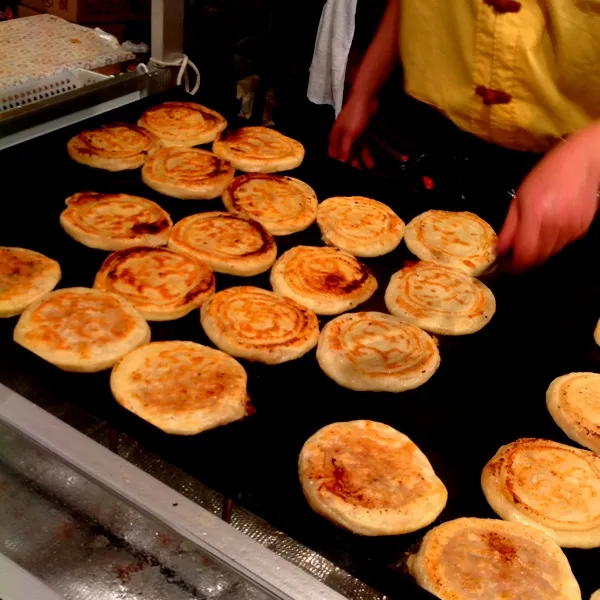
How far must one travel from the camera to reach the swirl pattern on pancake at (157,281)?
8.43ft

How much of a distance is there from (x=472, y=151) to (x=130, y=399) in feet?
7.20

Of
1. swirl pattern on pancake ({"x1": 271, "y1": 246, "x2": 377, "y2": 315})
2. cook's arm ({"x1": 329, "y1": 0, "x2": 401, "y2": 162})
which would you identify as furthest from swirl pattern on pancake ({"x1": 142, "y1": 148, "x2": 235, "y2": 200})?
cook's arm ({"x1": 329, "y1": 0, "x2": 401, "y2": 162})

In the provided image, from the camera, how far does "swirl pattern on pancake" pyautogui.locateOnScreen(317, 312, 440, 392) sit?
239cm

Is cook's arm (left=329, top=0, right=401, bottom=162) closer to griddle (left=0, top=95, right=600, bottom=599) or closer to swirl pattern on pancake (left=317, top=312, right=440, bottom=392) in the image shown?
griddle (left=0, top=95, right=600, bottom=599)

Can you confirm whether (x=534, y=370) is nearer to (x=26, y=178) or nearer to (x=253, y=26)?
(x=26, y=178)

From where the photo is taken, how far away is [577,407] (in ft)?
7.88

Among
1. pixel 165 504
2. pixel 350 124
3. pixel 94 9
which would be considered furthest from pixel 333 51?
pixel 165 504

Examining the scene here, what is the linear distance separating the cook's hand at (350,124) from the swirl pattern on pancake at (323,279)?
0.96 metres

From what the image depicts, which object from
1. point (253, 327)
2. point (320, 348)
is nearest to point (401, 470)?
point (320, 348)

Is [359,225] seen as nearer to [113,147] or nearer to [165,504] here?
[113,147]

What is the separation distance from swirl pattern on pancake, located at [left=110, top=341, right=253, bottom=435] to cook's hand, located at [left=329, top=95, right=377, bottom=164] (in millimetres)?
1755

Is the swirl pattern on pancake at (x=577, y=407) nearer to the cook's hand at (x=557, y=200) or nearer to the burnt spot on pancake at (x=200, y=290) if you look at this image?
the cook's hand at (x=557, y=200)

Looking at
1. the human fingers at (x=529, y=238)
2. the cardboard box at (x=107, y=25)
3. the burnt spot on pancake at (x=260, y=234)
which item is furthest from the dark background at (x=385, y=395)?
the cardboard box at (x=107, y=25)

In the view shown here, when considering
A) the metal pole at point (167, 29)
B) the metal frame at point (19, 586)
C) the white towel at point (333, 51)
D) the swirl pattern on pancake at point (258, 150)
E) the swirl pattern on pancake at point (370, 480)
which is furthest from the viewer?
the white towel at point (333, 51)
